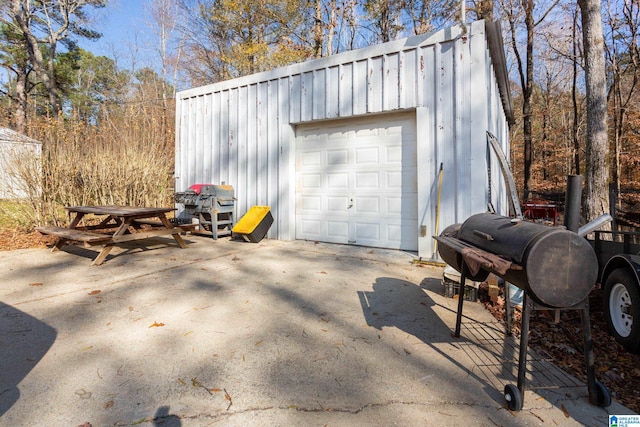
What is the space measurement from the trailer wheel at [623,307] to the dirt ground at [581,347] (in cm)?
12

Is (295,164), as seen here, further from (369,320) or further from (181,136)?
(369,320)

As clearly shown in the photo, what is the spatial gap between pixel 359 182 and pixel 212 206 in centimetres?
324

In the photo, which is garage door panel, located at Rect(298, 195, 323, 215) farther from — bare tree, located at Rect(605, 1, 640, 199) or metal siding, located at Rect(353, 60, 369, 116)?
bare tree, located at Rect(605, 1, 640, 199)

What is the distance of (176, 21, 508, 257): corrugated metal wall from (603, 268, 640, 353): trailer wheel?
241 cm

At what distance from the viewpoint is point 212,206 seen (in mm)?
7180

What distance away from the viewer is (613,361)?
2607 mm

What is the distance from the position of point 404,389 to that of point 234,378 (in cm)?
105

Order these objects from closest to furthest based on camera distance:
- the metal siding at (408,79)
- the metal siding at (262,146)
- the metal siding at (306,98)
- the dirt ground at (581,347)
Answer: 1. the dirt ground at (581,347)
2. the metal siding at (408,79)
3. the metal siding at (306,98)
4. the metal siding at (262,146)

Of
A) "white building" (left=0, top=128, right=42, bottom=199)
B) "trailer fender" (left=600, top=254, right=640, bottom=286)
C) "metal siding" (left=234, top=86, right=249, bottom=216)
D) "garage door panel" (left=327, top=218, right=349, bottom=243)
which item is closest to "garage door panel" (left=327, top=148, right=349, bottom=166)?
"garage door panel" (left=327, top=218, right=349, bottom=243)

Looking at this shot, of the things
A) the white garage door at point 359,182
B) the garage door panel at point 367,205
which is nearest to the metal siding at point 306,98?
the white garage door at point 359,182

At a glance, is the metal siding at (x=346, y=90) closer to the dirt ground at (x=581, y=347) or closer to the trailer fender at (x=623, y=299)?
the dirt ground at (x=581, y=347)

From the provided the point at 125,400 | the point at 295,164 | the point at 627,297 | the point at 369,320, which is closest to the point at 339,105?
the point at 295,164

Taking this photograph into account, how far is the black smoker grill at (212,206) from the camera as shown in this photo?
7.22m

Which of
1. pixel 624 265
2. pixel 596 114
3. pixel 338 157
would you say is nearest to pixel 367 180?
pixel 338 157
